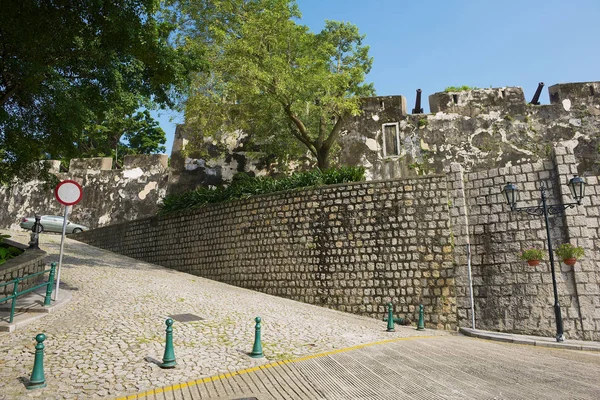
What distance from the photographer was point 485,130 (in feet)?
56.7

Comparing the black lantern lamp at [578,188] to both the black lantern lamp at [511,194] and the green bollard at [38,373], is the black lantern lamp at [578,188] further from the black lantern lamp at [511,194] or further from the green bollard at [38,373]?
the green bollard at [38,373]

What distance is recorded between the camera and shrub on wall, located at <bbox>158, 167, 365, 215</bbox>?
13164 millimetres

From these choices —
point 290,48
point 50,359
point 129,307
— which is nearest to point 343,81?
point 290,48

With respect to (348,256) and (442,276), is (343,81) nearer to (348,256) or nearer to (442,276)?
(348,256)

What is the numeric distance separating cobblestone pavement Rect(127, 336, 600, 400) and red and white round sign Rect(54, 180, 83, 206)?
5376 mm

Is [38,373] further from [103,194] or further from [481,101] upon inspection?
[103,194]

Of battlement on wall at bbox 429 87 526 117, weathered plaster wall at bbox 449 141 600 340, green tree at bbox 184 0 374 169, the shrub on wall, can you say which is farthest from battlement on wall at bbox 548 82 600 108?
the shrub on wall

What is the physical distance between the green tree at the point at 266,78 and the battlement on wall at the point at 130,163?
5554mm

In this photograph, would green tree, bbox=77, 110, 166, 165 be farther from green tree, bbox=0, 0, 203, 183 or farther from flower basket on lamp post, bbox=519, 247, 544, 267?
flower basket on lamp post, bbox=519, 247, 544, 267

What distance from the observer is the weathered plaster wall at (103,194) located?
21.4 m

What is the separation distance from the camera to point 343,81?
564 inches

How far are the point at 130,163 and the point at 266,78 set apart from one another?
12.2 metres

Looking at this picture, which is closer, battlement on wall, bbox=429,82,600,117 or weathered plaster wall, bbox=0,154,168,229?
battlement on wall, bbox=429,82,600,117

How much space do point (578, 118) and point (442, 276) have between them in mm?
11413
